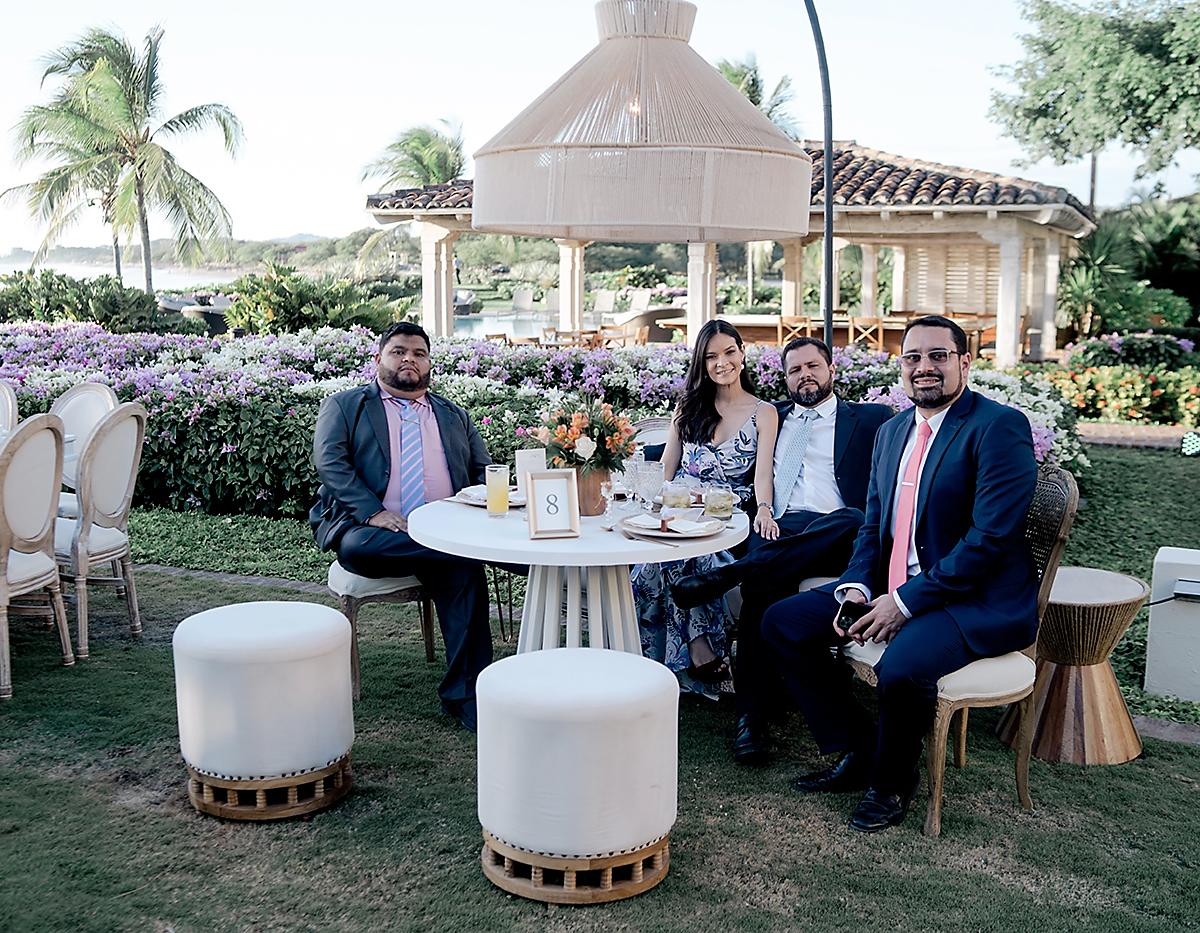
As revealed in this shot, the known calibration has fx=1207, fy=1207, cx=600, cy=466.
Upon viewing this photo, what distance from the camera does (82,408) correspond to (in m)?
6.42

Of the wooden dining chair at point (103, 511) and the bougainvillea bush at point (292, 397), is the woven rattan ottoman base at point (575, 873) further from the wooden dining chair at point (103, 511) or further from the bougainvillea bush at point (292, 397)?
the bougainvillea bush at point (292, 397)

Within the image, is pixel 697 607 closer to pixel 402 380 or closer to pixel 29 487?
pixel 402 380

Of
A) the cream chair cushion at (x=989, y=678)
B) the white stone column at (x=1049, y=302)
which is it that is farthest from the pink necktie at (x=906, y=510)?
the white stone column at (x=1049, y=302)

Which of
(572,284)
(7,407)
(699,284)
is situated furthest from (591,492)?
(572,284)

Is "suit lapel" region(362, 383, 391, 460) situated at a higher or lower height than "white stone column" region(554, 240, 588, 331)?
lower

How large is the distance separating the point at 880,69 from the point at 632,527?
1176 inches

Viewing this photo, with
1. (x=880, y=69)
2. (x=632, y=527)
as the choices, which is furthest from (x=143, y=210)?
(x=632, y=527)

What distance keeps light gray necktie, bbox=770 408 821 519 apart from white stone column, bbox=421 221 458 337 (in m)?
12.2

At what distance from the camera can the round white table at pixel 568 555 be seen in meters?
3.80

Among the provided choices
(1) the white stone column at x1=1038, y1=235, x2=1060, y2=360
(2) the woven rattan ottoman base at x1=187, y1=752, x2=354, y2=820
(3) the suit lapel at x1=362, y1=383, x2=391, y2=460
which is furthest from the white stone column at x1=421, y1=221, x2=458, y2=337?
(2) the woven rattan ottoman base at x1=187, y1=752, x2=354, y2=820

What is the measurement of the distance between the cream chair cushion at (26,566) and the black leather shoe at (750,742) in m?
2.89

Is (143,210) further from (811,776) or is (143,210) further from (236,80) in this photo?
(811,776)

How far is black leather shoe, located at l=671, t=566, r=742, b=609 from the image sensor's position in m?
4.50

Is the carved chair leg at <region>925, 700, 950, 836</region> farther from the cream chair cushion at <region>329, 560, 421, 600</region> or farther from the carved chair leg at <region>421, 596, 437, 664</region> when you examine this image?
the carved chair leg at <region>421, 596, 437, 664</region>
